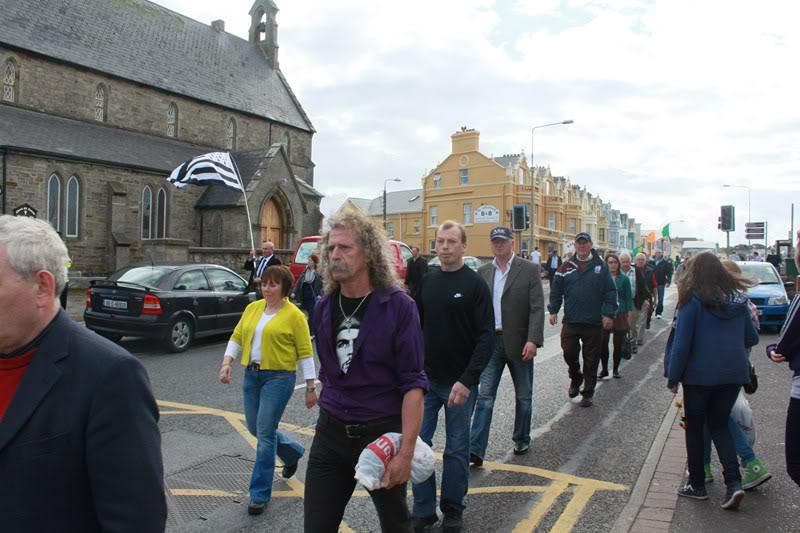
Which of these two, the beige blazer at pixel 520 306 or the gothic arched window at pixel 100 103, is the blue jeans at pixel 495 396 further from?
the gothic arched window at pixel 100 103

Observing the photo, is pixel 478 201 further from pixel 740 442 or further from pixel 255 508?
pixel 255 508

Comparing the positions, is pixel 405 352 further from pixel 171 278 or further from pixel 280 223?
pixel 280 223

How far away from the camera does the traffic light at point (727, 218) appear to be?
21906mm

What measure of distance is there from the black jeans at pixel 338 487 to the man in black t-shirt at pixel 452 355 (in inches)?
48.8

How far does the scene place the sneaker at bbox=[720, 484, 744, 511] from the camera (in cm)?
431

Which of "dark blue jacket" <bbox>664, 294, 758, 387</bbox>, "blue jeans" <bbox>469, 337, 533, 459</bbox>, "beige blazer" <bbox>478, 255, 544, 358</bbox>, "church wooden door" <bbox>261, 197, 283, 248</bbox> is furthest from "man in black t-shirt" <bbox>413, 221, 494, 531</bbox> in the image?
"church wooden door" <bbox>261, 197, 283, 248</bbox>

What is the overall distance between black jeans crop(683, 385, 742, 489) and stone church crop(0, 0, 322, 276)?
1894cm

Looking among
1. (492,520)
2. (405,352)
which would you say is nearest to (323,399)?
(405,352)

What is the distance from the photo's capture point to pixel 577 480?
4988 mm

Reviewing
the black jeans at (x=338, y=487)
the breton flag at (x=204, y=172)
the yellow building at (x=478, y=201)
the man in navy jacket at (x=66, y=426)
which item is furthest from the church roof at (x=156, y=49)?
the man in navy jacket at (x=66, y=426)

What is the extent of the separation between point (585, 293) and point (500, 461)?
9.43 ft

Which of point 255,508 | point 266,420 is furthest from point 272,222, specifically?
point 255,508

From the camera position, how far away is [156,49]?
3275 centimetres

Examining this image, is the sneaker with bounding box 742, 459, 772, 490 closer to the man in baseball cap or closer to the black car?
the man in baseball cap
